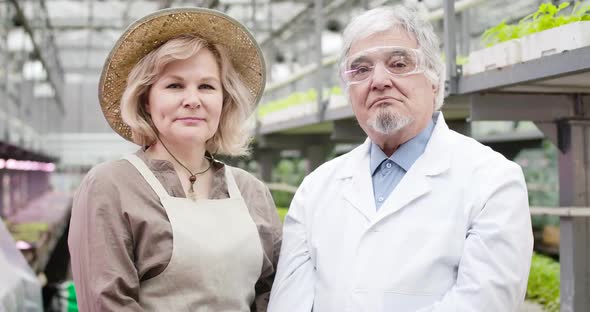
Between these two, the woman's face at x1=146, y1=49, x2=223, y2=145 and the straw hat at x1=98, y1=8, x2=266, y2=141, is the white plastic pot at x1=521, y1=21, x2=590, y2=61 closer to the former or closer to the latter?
the straw hat at x1=98, y1=8, x2=266, y2=141

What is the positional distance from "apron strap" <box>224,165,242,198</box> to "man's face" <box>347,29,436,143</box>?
44 centimetres

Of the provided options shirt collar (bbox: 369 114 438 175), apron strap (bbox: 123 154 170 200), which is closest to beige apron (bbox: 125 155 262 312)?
apron strap (bbox: 123 154 170 200)

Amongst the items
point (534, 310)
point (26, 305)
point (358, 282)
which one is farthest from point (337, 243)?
point (534, 310)

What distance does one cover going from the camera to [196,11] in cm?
199

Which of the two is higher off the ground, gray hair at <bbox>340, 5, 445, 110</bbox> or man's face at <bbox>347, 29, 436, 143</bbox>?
gray hair at <bbox>340, 5, 445, 110</bbox>

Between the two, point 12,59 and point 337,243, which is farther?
point 12,59

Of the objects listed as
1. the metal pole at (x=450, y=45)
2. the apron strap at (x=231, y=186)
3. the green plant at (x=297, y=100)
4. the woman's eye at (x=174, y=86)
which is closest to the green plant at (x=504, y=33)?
the metal pole at (x=450, y=45)

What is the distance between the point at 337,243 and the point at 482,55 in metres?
1.39

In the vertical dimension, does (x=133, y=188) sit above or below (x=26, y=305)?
above

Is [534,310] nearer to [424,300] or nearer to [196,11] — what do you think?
[424,300]

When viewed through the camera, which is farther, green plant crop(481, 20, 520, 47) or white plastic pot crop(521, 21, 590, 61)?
green plant crop(481, 20, 520, 47)

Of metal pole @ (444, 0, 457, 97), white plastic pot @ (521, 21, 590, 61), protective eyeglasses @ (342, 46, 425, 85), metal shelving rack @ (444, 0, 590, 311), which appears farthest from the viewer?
metal pole @ (444, 0, 457, 97)

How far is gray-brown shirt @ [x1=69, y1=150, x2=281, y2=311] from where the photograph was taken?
1.73 metres

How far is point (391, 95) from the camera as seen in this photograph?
1.84m
